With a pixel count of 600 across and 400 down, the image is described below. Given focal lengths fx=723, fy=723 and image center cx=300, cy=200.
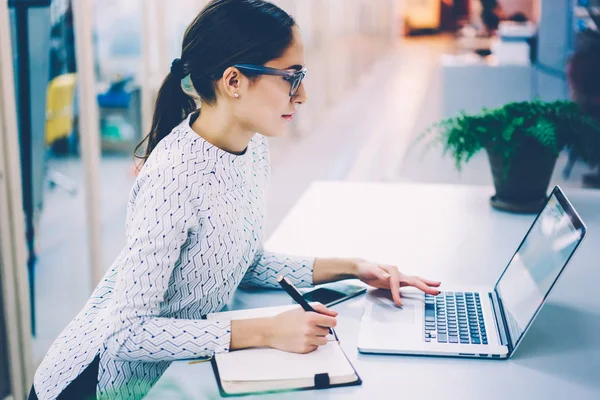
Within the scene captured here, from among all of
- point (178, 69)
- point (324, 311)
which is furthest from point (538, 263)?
point (178, 69)

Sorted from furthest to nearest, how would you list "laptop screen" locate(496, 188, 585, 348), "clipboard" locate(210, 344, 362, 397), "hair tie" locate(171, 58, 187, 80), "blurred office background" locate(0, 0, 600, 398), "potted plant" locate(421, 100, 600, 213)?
"blurred office background" locate(0, 0, 600, 398)
"potted plant" locate(421, 100, 600, 213)
"hair tie" locate(171, 58, 187, 80)
"laptop screen" locate(496, 188, 585, 348)
"clipboard" locate(210, 344, 362, 397)

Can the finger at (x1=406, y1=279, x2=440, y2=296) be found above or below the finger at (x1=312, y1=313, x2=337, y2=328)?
below

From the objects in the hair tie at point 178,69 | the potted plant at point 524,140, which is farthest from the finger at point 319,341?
the potted plant at point 524,140

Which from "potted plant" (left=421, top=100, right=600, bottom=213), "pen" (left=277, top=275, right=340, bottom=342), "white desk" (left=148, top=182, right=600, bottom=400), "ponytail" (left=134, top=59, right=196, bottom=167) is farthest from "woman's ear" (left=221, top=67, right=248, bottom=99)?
"potted plant" (left=421, top=100, right=600, bottom=213)

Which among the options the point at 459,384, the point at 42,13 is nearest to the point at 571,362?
the point at 459,384

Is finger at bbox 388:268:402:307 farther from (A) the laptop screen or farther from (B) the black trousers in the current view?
(B) the black trousers

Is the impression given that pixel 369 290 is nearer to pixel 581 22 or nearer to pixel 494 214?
pixel 494 214

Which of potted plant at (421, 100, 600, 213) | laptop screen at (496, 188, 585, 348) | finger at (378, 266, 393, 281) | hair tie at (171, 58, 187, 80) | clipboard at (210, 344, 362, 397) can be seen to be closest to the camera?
clipboard at (210, 344, 362, 397)

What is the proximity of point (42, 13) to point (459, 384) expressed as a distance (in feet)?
7.24

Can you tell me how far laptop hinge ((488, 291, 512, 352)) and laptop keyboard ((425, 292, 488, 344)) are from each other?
0.03m

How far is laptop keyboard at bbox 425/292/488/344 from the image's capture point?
1205 mm

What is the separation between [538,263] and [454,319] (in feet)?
0.58

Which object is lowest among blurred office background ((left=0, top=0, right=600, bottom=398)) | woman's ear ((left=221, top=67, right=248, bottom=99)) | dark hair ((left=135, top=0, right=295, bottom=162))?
blurred office background ((left=0, top=0, right=600, bottom=398))

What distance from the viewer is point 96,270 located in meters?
3.14
